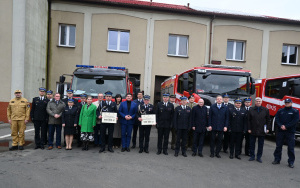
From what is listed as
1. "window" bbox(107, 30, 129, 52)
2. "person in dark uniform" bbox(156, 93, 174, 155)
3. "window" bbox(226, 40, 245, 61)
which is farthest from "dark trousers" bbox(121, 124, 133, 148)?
"window" bbox(226, 40, 245, 61)

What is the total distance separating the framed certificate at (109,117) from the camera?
675cm

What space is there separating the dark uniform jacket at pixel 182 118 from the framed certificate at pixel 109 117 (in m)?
1.84

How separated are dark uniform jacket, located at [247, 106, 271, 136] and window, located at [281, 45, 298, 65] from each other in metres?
12.2

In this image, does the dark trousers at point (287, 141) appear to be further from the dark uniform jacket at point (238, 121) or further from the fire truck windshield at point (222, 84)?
the fire truck windshield at point (222, 84)

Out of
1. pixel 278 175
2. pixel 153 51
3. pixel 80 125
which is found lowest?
pixel 278 175

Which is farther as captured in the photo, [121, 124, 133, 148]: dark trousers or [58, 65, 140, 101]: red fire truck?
[58, 65, 140, 101]: red fire truck

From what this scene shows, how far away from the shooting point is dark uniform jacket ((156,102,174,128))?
697cm

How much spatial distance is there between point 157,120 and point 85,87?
295cm

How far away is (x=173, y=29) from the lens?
1554 centimetres

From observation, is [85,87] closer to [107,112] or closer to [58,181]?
[107,112]

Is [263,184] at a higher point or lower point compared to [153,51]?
lower

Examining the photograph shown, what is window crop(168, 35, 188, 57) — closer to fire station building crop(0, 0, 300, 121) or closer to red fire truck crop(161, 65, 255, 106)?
fire station building crop(0, 0, 300, 121)

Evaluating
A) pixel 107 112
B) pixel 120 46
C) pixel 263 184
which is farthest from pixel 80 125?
pixel 120 46

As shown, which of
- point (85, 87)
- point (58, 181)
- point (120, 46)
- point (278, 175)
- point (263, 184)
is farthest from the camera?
point (120, 46)
